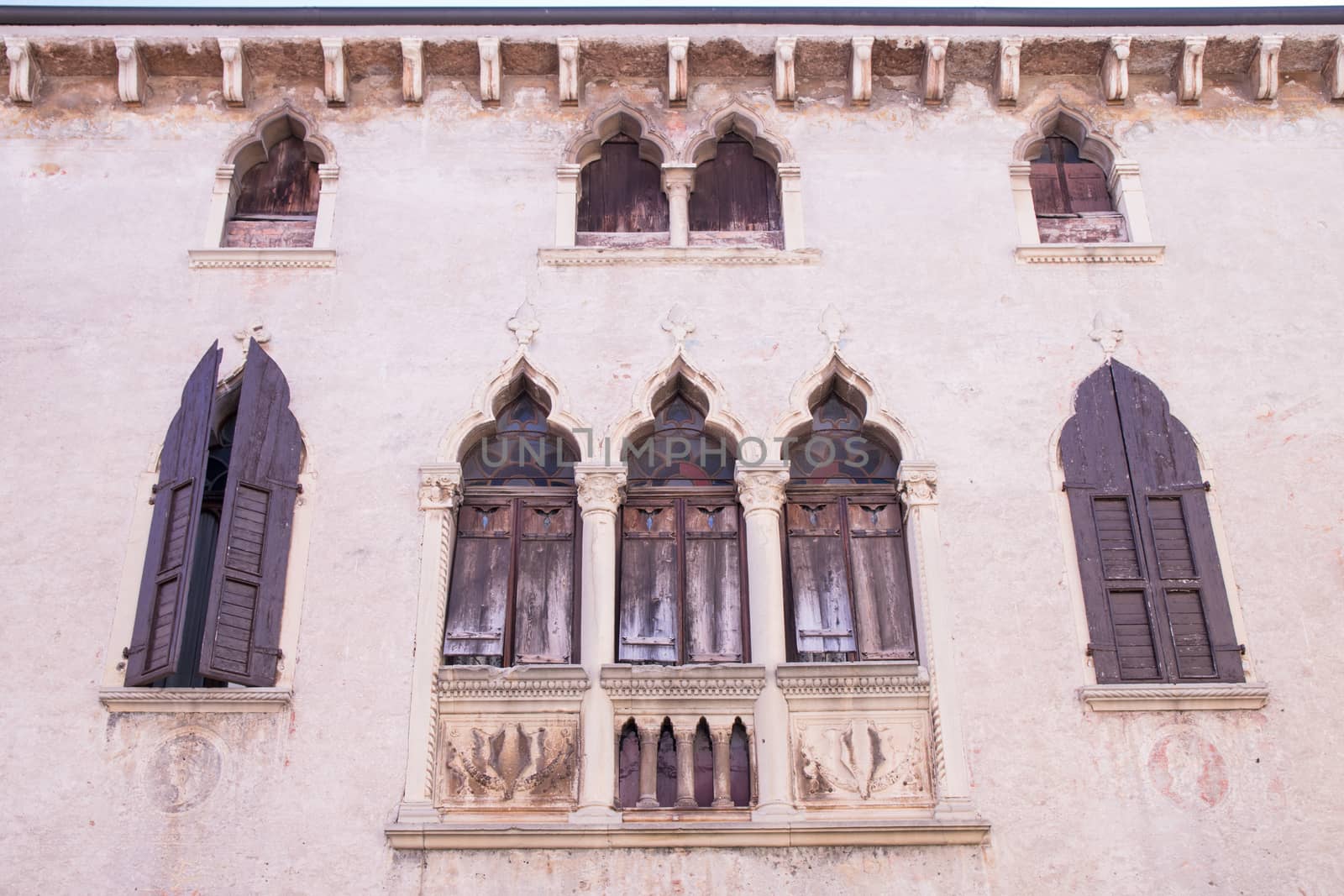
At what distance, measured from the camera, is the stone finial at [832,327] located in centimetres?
1121

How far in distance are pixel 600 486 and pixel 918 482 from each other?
85.6 inches

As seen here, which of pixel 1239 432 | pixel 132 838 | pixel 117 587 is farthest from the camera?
pixel 1239 432

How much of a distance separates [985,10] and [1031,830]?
22.1ft

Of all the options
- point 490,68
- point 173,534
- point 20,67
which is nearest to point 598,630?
point 173,534

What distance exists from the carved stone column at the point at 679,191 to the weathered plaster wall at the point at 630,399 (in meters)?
0.48

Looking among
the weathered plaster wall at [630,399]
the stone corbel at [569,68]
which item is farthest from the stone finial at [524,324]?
the stone corbel at [569,68]

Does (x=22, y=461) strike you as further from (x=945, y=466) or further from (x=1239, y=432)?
(x=1239, y=432)

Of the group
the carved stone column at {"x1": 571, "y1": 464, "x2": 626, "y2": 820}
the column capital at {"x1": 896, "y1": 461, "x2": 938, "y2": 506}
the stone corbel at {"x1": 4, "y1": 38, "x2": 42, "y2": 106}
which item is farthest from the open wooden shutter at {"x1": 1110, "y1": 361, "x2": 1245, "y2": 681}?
the stone corbel at {"x1": 4, "y1": 38, "x2": 42, "y2": 106}

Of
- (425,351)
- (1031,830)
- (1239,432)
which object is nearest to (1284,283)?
(1239,432)

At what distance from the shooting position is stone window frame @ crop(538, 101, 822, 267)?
1166cm

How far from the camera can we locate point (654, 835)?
9125 mm

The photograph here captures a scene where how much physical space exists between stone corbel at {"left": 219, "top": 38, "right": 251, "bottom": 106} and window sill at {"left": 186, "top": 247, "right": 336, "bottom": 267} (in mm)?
1523

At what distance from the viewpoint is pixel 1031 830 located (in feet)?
30.3

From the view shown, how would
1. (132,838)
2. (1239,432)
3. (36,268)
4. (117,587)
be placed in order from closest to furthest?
(132,838)
(117,587)
(1239,432)
(36,268)
